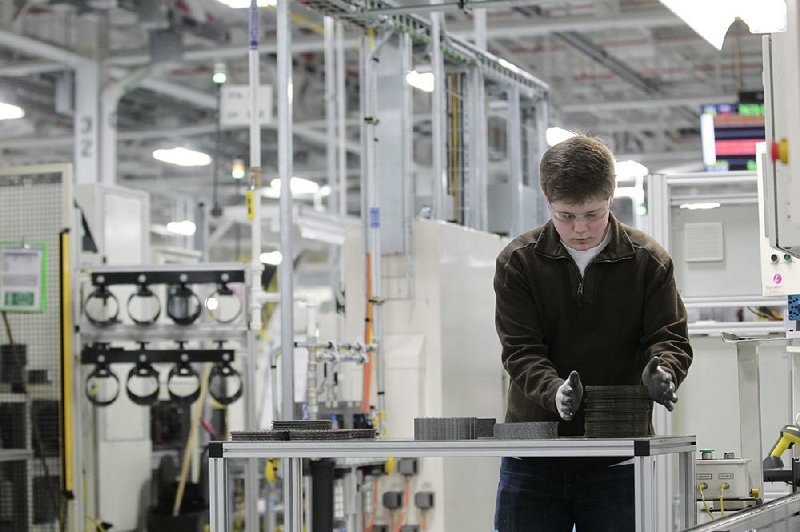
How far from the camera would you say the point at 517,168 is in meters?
7.86

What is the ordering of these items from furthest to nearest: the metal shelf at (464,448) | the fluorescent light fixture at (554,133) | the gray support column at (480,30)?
1. the fluorescent light fixture at (554,133)
2. the gray support column at (480,30)
3. the metal shelf at (464,448)

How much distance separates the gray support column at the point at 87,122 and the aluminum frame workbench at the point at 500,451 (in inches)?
304

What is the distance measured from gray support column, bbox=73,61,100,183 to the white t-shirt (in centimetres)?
784

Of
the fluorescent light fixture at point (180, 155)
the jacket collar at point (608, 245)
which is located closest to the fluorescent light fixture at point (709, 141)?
the fluorescent light fixture at point (180, 155)

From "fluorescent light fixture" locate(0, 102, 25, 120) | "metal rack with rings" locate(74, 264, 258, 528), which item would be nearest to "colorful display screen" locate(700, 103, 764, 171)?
"metal rack with rings" locate(74, 264, 258, 528)

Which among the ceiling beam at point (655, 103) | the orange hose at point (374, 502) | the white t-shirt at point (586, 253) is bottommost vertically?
the orange hose at point (374, 502)

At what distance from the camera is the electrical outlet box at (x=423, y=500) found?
229 inches

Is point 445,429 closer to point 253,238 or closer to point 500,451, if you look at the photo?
point 500,451

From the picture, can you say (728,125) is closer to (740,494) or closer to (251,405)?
(251,405)

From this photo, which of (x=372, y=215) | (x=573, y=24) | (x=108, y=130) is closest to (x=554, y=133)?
(x=573, y=24)

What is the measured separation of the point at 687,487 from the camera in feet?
9.32

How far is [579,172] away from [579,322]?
1.17 feet

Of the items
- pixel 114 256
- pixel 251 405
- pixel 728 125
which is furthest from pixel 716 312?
pixel 114 256

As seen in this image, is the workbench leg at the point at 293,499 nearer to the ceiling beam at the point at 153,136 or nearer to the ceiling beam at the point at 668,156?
the ceiling beam at the point at 153,136
